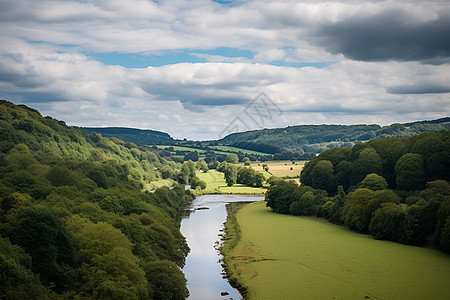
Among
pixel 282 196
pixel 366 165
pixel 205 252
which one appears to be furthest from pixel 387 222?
pixel 366 165

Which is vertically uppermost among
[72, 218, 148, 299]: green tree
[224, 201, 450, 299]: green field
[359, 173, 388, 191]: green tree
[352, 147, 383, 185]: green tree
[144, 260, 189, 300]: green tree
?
[352, 147, 383, 185]: green tree

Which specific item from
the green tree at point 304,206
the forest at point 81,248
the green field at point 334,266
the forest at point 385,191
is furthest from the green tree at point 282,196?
the forest at point 81,248

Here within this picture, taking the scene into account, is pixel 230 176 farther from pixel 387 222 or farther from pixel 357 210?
pixel 387 222

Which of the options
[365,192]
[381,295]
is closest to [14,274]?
[381,295]

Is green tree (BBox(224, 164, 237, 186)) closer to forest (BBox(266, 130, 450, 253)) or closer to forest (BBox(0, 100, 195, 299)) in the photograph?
forest (BBox(266, 130, 450, 253))

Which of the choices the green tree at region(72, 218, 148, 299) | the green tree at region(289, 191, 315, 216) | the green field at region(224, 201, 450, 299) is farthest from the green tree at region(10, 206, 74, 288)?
the green tree at region(289, 191, 315, 216)
